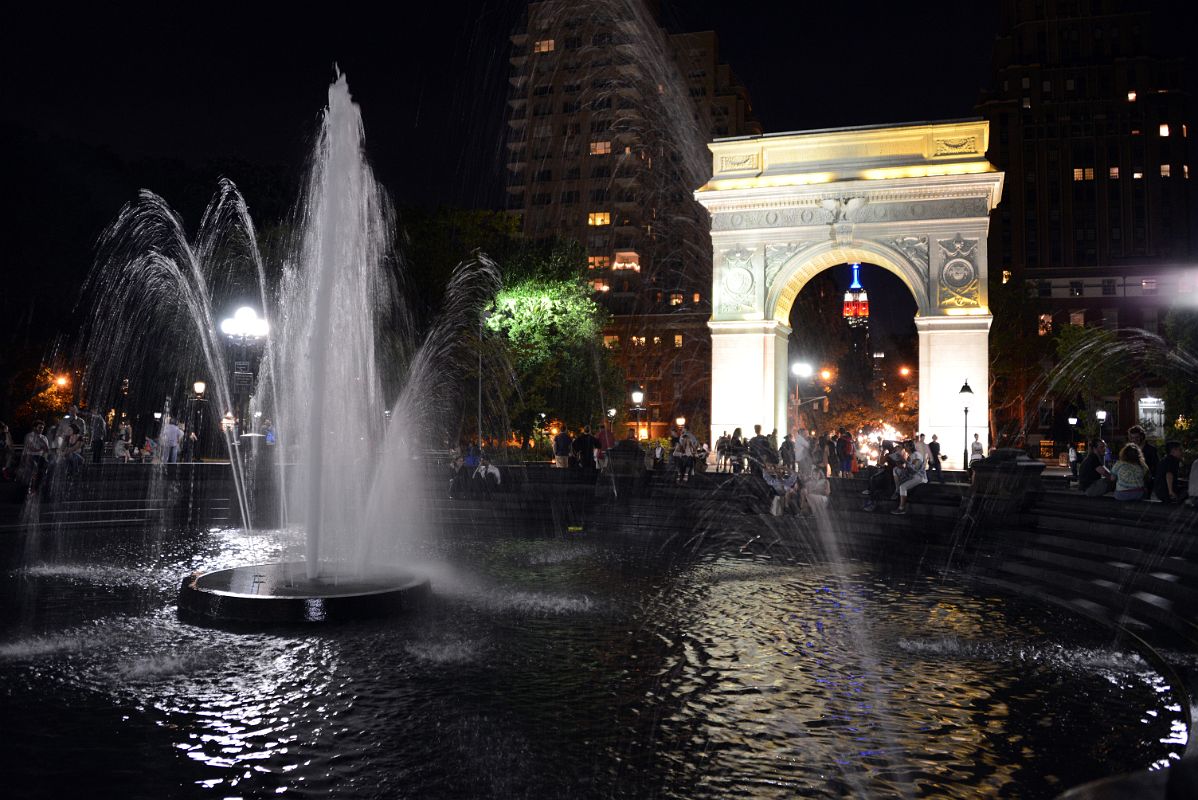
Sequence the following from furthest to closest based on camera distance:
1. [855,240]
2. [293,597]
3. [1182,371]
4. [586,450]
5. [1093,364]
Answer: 1. [1093,364]
2. [1182,371]
3. [855,240]
4. [586,450]
5. [293,597]

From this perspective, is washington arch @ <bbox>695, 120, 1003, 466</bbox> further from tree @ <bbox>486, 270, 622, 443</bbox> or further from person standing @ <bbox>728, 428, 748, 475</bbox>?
tree @ <bbox>486, 270, 622, 443</bbox>

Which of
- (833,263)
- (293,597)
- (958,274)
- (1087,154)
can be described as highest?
(1087,154)

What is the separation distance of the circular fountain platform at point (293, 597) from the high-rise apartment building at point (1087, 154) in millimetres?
77502

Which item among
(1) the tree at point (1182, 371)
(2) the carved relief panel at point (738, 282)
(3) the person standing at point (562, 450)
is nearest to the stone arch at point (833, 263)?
(2) the carved relief panel at point (738, 282)

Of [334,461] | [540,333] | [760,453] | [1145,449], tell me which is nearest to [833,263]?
[540,333]

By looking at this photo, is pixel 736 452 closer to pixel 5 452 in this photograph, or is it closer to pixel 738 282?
pixel 738 282

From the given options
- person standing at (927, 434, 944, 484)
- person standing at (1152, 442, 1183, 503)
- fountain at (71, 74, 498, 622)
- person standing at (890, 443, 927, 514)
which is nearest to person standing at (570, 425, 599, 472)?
fountain at (71, 74, 498, 622)

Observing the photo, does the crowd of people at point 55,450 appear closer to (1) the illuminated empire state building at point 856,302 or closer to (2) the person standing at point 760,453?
(2) the person standing at point 760,453

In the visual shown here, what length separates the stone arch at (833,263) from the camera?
2973cm

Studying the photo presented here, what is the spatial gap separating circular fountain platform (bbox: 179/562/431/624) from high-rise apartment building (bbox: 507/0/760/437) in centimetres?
4698

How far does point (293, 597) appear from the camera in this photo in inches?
324

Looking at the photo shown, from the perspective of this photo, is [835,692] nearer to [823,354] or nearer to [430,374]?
[430,374]

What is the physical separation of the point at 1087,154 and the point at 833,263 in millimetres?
60849

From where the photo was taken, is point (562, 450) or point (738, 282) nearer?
point (562, 450)
